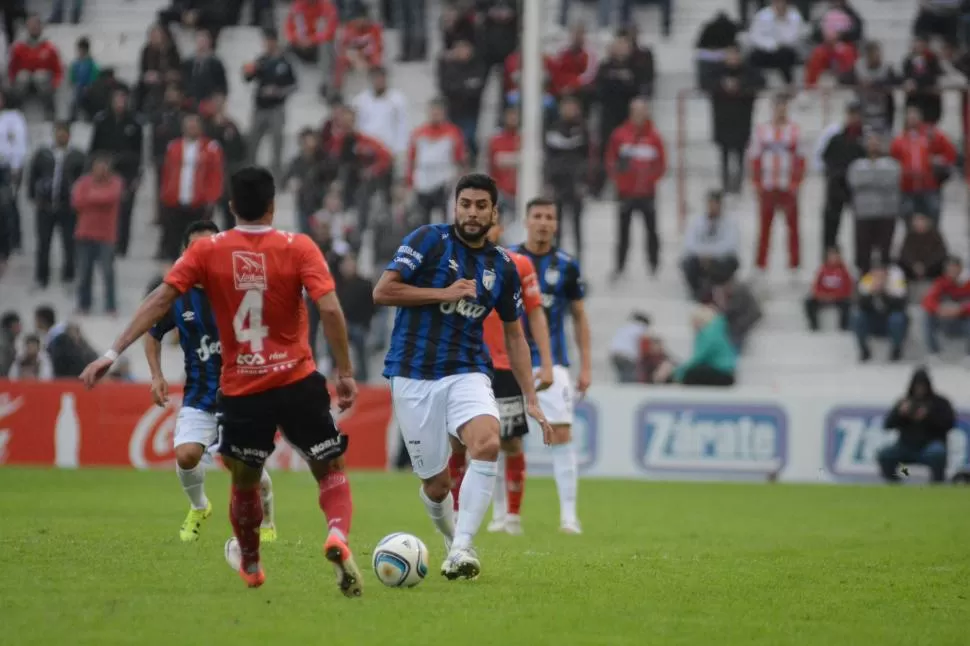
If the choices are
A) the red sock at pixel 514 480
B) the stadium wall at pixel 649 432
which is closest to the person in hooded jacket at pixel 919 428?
the stadium wall at pixel 649 432

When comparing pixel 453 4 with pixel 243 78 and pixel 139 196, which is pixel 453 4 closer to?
pixel 243 78

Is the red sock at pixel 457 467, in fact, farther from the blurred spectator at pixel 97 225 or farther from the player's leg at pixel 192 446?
the blurred spectator at pixel 97 225

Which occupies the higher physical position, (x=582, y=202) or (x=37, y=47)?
(x=37, y=47)

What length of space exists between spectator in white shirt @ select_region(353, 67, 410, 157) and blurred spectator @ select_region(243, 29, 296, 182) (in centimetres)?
128

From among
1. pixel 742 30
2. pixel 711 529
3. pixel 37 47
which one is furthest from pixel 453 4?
pixel 711 529

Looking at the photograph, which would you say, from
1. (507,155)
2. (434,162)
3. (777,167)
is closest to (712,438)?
(777,167)

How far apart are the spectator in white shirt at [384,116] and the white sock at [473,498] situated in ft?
57.9

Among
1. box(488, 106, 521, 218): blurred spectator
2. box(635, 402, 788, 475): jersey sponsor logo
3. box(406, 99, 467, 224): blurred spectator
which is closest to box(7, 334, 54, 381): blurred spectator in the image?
box(406, 99, 467, 224): blurred spectator

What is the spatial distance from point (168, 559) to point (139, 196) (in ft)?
62.8

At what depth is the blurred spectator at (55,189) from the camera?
2630 centimetres

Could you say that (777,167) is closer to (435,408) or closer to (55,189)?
(55,189)

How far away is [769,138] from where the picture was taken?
2494cm

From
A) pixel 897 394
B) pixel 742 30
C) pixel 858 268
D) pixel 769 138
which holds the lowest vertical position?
pixel 897 394

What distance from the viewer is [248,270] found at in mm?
8031
